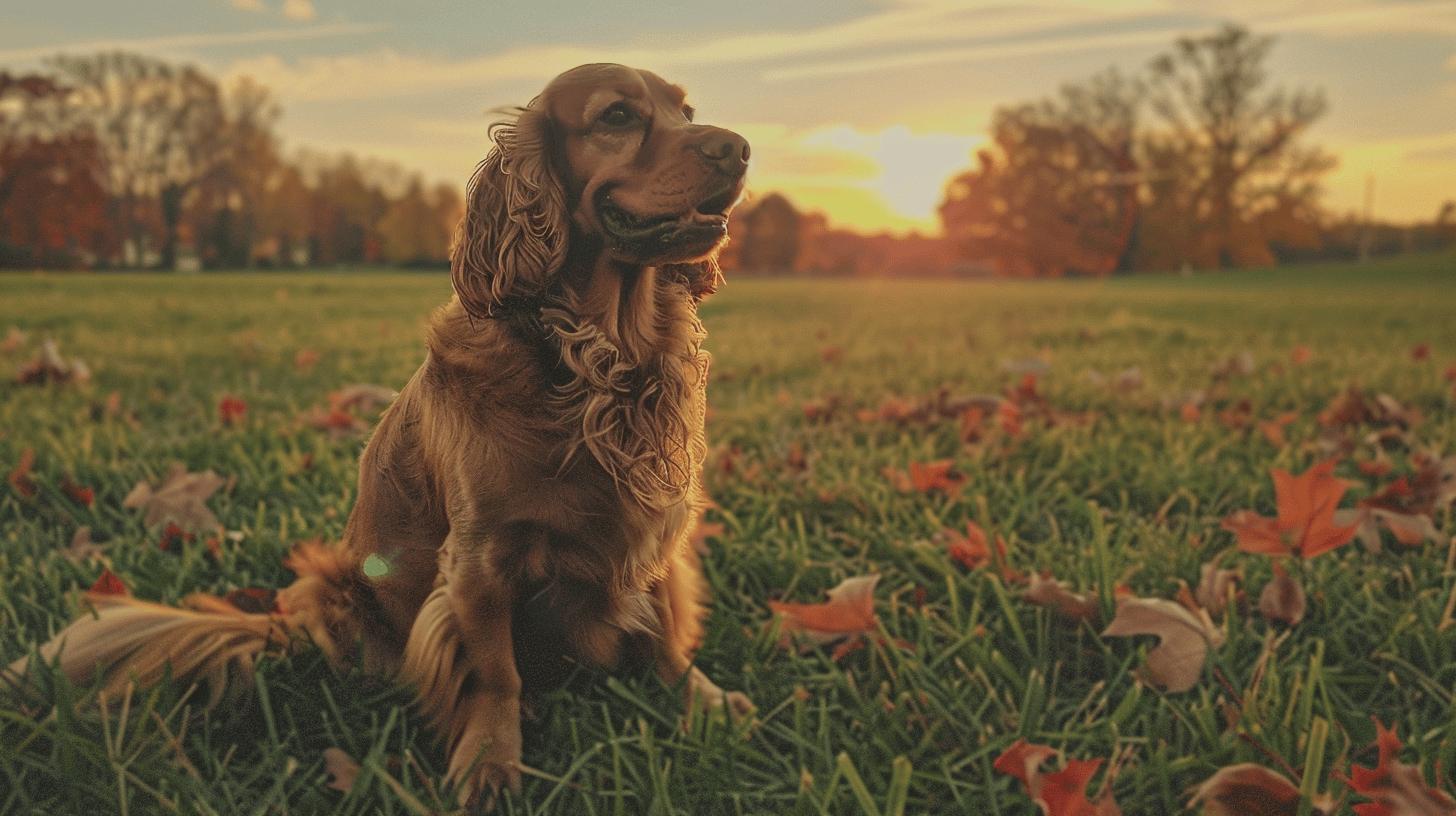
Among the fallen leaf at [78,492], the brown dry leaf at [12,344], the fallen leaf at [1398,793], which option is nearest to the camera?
the fallen leaf at [1398,793]

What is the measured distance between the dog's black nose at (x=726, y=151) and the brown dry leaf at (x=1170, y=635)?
4.03ft

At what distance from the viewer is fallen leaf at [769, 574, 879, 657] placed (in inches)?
82.1

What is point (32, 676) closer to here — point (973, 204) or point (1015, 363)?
point (1015, 363)

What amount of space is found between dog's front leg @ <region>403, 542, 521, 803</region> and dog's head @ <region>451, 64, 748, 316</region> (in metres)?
0.47

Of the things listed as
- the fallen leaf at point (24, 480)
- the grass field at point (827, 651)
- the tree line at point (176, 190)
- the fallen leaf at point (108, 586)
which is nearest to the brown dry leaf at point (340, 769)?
the grass field at point (827, 651)

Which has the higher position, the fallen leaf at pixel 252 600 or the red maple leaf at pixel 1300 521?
the red maple leaf at pixel 1300 521

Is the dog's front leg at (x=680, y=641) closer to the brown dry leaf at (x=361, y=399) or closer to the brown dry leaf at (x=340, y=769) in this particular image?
→ the brown dry leaf at (x=340, y=769)

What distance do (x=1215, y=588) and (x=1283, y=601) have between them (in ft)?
0.45

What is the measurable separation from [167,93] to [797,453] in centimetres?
4880

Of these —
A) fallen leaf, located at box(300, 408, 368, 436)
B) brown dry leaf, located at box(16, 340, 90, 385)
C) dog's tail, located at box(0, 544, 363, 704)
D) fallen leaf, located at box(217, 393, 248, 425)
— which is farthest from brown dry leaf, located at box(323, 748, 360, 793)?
brown dry leaf, located at box(16, 340, 90, 385)

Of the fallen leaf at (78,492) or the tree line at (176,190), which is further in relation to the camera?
the tree line at (176,190)

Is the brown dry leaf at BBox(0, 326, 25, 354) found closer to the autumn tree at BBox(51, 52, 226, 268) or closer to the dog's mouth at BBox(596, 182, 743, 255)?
the dog's mouth at BBox(596, 182, 743, 255)

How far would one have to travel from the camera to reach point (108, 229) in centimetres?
4269

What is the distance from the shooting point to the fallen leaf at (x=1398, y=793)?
4.79ft
